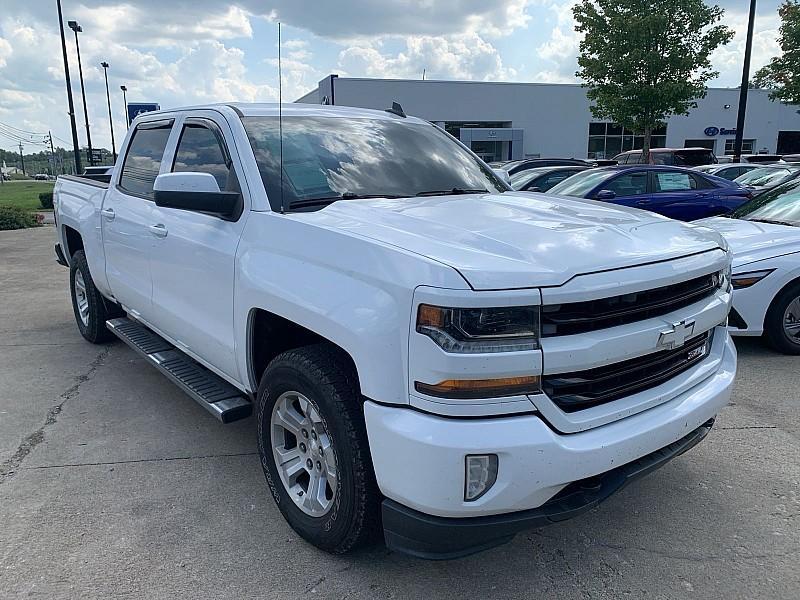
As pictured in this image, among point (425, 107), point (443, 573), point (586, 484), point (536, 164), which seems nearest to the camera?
point (586, 484)

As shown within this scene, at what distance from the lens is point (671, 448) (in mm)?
2688

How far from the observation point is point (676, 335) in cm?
258

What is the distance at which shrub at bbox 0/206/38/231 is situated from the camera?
1730cm

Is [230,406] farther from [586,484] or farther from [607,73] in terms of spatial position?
[607,73]

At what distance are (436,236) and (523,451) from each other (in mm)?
Answer: 911

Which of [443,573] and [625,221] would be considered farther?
[625,221]

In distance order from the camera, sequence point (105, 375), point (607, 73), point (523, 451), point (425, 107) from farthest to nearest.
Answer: point (425, 107)
point (607, 73)
point (105, 375)
point (523, 451)

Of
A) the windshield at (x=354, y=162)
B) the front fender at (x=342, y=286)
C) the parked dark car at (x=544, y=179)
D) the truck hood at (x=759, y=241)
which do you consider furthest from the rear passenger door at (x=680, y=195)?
the front fender at (x=342, y=286)

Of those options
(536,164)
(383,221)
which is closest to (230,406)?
(383,221)

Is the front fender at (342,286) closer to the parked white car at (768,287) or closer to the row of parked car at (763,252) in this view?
the row of parked car at (763,252)

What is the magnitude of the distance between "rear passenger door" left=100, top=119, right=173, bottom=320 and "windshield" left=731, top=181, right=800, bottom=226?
5515 millimetres

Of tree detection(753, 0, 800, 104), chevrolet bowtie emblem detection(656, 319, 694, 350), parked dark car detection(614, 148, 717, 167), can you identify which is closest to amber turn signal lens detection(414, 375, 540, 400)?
chevrolet bowtie emblem detection(656, 319, 694, 350)

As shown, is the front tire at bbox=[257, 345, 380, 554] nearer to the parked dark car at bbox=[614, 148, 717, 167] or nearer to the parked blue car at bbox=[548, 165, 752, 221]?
the parked blue car at bbox=[548, 165, 752, 221]

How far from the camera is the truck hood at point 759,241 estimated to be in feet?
17.9
